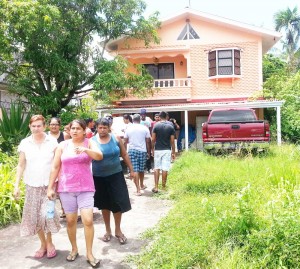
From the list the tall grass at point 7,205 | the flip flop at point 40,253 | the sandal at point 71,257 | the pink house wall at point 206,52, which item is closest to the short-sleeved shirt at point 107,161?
the sandal at point 71,257

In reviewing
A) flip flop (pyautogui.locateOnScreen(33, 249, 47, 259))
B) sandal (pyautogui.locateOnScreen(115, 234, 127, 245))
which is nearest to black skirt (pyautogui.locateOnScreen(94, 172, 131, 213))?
sandal (pyautogui.locateOnScreen(115, 234, 127, 245))

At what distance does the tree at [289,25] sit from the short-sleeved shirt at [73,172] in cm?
3604

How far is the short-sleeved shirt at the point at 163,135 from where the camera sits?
795cm

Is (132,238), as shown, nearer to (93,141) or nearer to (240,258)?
(93,141)

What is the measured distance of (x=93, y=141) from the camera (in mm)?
4523

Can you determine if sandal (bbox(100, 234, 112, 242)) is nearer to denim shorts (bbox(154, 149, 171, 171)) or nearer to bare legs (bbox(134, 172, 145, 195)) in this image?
bare legs (bbox(134, 172, 145, 195))

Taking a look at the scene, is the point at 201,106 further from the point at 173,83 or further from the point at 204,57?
the point at 204,57

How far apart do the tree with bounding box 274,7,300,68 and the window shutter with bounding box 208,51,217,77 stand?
2012 centimetres

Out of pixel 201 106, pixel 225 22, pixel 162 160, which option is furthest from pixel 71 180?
pixel 225 22

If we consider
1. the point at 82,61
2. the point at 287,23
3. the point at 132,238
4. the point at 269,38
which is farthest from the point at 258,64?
the point at 287,23

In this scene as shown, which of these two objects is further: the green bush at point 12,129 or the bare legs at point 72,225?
the green bush at point 12,129

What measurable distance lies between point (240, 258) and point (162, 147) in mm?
4521

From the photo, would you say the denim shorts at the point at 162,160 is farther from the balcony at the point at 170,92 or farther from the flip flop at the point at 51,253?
the balcony at the point at 170,92

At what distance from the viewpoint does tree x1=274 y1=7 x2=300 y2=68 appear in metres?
36.3
